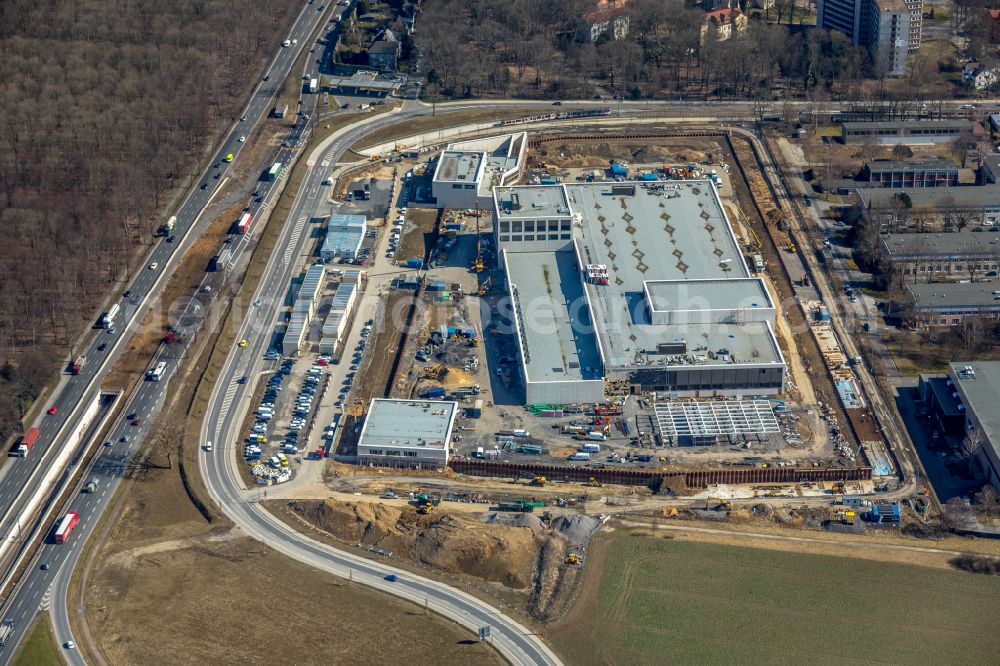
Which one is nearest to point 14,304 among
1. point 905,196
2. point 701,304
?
point 701,304

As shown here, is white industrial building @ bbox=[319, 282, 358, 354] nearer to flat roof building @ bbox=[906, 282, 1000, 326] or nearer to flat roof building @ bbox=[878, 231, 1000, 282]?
flat roof building @ bbox=[906, 282, 1000, 326]

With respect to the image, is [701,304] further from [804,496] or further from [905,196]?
[905,196]

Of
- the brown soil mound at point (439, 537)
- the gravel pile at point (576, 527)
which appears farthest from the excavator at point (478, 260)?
the gravel pile at point (576, 527)

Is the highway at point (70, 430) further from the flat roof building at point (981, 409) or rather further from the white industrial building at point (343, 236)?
the flat roof building at point (981, 409)

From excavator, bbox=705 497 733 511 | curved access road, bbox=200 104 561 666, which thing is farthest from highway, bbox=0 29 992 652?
excavator, bbox=705 497 733 511

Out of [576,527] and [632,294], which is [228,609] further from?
[632,294]

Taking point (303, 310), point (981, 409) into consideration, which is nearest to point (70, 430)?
point (303, 310)
